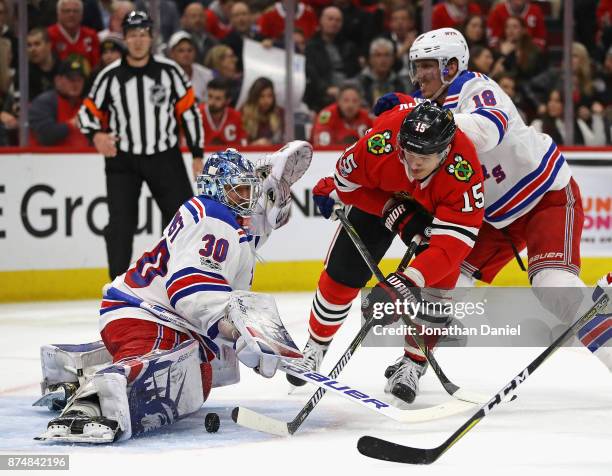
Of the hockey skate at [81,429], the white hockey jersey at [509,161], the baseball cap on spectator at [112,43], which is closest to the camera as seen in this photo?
the hockey skate at [81,429]

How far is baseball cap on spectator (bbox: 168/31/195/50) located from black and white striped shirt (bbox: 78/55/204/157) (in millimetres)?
→ 680

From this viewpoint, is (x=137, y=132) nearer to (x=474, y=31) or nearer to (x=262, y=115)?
(x=262, y=115)

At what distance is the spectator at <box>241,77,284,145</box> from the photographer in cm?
643

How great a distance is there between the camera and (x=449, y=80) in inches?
149

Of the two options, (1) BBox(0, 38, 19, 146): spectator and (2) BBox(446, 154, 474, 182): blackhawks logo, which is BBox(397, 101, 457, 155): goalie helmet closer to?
(2) BBox(446, 154, 474, 182): blackhawks logo

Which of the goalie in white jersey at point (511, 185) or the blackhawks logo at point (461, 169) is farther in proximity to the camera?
the goalie in white jersey at point (511, 185)

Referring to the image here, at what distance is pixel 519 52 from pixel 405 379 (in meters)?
3.54

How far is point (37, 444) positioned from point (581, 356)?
7.48 ft

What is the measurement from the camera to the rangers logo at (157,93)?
5738 mm

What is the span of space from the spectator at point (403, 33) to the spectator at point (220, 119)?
3.08ft

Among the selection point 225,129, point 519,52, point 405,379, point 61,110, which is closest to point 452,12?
point 519,52

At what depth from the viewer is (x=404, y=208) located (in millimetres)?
3621

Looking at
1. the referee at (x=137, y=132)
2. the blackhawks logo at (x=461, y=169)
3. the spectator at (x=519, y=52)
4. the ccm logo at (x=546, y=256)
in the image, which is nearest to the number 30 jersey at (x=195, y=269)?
the blackhawks logo at (x=461, y=169)

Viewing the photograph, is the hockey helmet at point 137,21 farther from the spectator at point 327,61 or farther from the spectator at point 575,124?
the spectator at point 575,124
